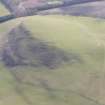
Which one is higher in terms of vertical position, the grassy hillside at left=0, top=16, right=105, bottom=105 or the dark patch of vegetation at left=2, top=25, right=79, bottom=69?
the dark patch of vegetation at left=2, top=25, right=79, bottom=69

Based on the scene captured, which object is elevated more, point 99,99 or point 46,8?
point 46,8

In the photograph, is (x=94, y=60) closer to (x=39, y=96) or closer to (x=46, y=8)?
(x=39, y=96)

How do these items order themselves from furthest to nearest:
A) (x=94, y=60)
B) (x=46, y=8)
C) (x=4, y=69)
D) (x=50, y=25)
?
(x=46, y=8) → (x=50, y=25) → (x=4, y=69) → (x=94, y=60)

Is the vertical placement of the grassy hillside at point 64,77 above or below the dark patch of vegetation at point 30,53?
below

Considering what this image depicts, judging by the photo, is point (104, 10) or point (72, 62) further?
point (104, 10)

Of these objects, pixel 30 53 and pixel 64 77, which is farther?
pixel 30 53

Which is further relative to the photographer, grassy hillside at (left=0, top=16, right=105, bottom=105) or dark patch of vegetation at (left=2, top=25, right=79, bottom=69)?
dark patch of vegetation at (left=2, top=25, right=79, bottom=69)

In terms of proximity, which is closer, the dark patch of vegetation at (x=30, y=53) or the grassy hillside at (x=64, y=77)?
the grassy hillside at (x=64, y=77)

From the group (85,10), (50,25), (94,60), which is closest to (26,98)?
(94,60)
